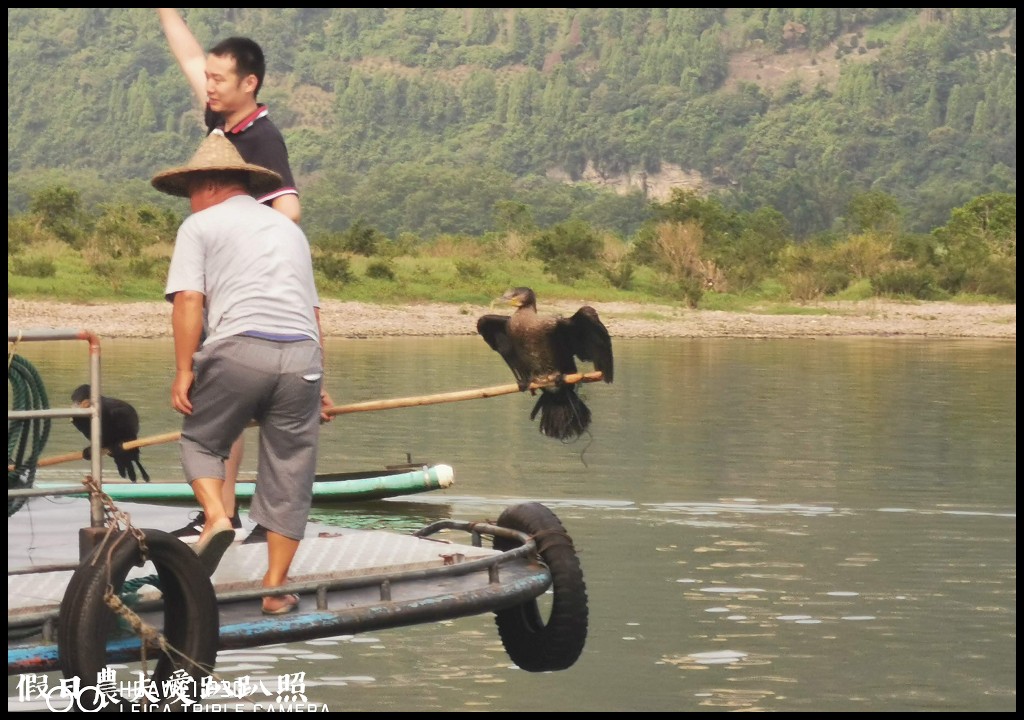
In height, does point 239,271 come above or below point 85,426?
above

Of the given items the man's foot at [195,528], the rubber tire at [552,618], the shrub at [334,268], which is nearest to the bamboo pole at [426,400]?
the man's foot at [195,528]

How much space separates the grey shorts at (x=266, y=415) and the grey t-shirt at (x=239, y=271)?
0.06m

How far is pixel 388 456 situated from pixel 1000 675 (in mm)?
8148

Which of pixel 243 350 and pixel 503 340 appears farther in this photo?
pixel 503 340

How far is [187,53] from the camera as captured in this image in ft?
23.7

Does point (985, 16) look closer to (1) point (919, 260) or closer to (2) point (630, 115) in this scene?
(2) point (630, 115)

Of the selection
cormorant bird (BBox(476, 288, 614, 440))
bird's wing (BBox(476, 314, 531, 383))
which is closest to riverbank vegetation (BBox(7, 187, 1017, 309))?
bird's wing (BBox(476, 314, 531, 383))

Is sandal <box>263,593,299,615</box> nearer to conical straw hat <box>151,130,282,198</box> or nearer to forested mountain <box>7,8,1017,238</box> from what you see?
conical straw hat <box>151,130,282,198</box>

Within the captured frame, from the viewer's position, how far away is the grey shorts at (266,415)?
5922 mm

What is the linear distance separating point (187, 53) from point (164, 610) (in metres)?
2.23

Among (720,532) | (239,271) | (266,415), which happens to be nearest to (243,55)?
(239,271)

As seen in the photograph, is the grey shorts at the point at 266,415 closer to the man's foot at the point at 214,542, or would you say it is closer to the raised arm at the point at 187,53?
the man's foot at the point at 214,542

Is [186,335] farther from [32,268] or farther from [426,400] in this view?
[32,268]

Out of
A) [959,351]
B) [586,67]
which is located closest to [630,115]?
[586,67]
